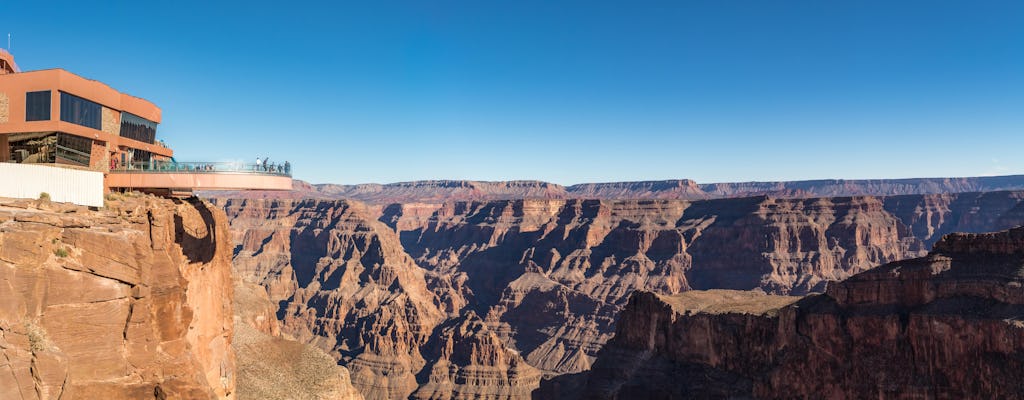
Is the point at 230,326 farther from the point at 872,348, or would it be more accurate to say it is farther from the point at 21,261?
the point at 872,348

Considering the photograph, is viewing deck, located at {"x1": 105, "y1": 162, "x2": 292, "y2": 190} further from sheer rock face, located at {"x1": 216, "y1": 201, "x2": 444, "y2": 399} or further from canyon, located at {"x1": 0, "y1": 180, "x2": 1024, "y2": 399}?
sheer rock face, located at {"x1": 216, "y1": 201, "x2": 444, "y2": 399}

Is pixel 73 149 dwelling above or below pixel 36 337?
above

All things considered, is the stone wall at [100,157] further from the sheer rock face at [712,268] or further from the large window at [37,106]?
the sheer rock face at [712,268]

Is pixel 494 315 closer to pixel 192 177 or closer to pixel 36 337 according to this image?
pixel 192 177

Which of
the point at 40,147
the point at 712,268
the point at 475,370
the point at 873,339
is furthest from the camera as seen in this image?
the point at 712,268

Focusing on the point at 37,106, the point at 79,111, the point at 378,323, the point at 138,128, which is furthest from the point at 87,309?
the point at 378,323

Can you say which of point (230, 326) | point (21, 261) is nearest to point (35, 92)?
point (21, 261)
